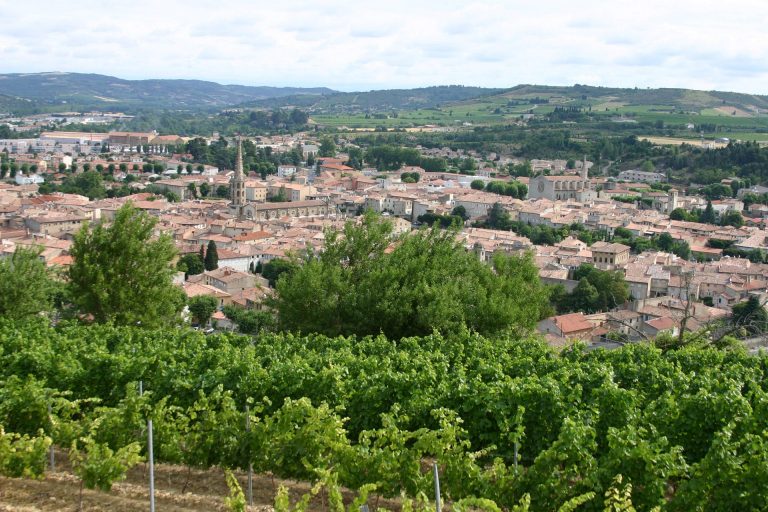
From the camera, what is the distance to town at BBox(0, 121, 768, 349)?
119 ft

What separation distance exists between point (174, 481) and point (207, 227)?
4809cm

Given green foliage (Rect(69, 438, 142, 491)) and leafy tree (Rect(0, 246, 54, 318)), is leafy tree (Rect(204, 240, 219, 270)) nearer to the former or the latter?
leafy tree (Rect(0, 246, 54, 318))

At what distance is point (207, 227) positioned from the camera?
2135 inches

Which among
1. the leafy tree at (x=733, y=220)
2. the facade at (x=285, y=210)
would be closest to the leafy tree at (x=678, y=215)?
the leafy tree at (x=733, y=220)

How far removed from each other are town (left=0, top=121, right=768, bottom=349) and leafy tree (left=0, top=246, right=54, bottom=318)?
5313 millimetres

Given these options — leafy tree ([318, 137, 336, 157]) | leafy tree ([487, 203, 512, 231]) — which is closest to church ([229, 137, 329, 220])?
leafy tree ([487, 203, 512, 231])

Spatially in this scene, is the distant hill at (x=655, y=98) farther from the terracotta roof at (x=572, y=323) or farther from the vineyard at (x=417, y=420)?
the vineyard at (x=417, y=420)

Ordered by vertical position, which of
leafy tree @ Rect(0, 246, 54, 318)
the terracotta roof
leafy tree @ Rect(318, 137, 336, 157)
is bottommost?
the terracotta roof

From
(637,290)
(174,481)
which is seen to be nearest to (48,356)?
(174,481)

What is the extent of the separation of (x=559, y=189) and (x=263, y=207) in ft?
95.5

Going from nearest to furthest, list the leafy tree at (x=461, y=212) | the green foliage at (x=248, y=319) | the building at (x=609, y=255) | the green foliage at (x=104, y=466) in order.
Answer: the green foliage at (x=104, y=466), the green foliage at (x=248, y=319), the building at (x=609, y=255), the leafy tree at (x=461, y=212)

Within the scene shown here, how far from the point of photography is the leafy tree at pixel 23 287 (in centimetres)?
1465

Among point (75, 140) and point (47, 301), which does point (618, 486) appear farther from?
point (75, 140)

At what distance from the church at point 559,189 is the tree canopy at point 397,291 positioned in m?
62.8
